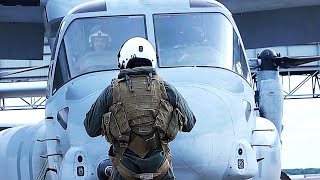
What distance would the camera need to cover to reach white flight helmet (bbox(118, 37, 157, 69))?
16.5ft

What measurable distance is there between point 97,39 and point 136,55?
6.89 ft

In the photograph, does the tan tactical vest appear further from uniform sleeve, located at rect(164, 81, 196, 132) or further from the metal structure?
the metal structure

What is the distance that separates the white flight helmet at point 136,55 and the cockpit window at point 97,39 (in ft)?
5.64

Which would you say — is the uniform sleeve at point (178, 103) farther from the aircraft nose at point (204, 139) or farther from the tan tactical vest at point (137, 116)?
the aircraft nose at point (204, 139)

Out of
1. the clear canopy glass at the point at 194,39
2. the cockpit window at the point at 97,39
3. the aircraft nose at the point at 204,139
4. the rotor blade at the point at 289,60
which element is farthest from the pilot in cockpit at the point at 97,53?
the rotor blade at the point at 289,60

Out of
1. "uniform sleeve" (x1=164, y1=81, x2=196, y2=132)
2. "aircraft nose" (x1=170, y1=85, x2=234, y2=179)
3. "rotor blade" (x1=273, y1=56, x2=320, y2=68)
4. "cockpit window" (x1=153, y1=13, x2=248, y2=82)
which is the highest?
"cockpit window" (x1=153, y1=13, x2=248, y2=82)

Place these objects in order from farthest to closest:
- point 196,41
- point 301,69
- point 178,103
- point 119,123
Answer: point 301,69
point 196,41
point 178,103
point 119,123

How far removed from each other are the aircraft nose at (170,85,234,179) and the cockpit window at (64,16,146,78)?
1030 millimetres

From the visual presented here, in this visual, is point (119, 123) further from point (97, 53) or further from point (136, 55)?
point (97, 53)

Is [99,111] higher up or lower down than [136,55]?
lower down

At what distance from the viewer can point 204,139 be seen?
5.74m

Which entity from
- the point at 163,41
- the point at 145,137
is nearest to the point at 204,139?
the point at 145,137

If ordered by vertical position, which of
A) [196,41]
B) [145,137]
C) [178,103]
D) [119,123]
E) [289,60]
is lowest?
[145,137]

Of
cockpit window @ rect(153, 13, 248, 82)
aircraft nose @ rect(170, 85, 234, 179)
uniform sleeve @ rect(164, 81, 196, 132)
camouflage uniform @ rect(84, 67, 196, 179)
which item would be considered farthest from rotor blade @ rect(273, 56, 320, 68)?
camouflage uniform @ rect(84, 67, 196, 179)
